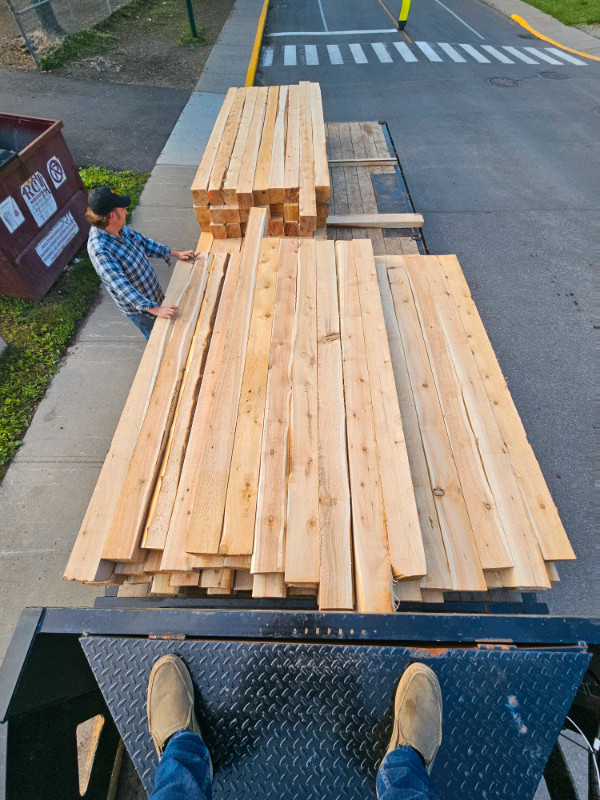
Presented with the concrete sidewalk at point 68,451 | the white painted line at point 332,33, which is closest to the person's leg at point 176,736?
the concrete sidewalk at point 68,451

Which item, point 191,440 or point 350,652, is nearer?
point 350,652

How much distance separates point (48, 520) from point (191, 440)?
2183 mm

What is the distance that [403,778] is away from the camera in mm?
1723

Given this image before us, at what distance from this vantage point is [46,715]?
1.95m

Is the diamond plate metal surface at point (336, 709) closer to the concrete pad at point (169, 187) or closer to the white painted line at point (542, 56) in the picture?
the concrete pad at point (169, 187)

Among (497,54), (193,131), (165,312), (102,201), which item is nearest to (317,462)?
(165,312)

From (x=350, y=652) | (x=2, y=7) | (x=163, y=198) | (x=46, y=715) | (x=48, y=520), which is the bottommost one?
(x=48, y=520)

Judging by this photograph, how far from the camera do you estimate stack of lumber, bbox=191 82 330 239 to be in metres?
4.50

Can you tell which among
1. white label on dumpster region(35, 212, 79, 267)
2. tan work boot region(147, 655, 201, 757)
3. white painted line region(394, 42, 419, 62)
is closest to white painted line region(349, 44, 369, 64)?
white painted line region(394, 42, 419, 62)

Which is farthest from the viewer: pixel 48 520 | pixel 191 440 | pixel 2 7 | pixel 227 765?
pixel 2 7

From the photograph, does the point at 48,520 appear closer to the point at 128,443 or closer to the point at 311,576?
the point at 128,443

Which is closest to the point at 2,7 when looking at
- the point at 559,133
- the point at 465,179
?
the point at 465,179

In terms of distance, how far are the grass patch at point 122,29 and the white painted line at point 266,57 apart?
1.90 meters

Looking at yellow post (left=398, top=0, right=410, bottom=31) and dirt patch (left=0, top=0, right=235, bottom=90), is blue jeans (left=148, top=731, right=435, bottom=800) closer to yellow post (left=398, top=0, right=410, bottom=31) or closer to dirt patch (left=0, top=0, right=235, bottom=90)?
dirt patch (left=0, top=0, right=235, bottom=90)
